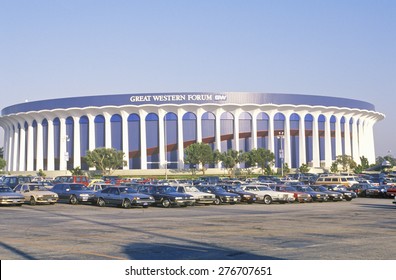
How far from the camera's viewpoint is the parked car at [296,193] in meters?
39.3

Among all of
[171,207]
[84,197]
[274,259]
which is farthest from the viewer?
[84,197]

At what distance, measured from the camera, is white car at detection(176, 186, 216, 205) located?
116ft

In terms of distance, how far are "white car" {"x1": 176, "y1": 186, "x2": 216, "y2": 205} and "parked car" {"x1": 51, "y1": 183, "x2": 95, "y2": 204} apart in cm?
607

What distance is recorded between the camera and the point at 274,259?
12531 mm

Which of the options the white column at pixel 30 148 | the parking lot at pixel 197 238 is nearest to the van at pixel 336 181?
the parking lot at pixel 197 238

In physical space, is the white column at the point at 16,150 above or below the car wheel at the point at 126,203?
above

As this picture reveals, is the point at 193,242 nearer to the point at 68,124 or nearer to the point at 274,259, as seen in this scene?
the point at 274,259

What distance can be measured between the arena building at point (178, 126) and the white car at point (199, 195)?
210 feet

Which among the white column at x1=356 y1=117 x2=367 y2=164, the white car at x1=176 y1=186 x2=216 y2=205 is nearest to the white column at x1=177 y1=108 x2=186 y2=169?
the white column at x1=356 y1=117 x2=367 y2=164

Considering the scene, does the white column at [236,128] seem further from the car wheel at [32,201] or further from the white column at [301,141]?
the car wheel at [32,201]

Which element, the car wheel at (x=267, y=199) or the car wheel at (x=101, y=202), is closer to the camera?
the car wheel at (x=101, y=202)

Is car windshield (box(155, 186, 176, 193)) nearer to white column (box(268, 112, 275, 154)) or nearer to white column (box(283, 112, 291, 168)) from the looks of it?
white column (box(268, 112, 275, 154))

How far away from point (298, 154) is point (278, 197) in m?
72.4

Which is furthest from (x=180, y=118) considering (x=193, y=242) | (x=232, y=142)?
(x=193, y=242)
